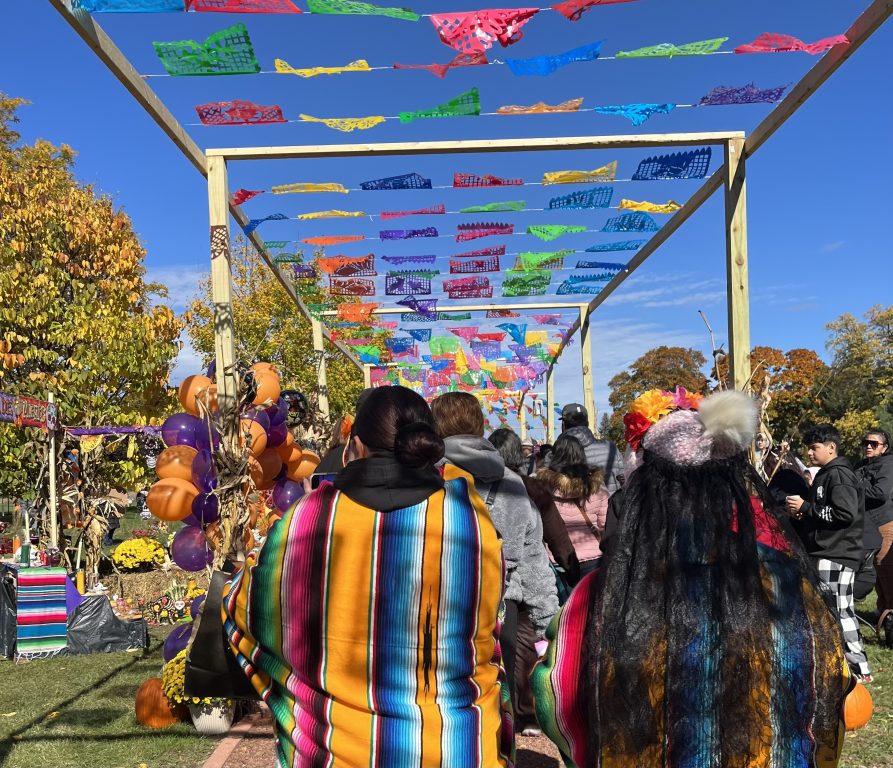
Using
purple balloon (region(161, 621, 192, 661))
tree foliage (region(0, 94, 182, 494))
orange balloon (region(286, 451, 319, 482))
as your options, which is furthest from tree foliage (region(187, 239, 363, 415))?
purple balloon (region(161, 621, 192, 661))

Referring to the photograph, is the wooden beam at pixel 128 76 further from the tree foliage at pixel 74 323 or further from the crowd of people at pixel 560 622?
the tree foliage at pixel 74 323

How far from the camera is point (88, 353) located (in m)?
14.2

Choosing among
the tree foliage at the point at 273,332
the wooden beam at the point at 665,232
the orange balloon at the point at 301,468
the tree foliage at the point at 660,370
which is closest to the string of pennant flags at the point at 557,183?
the wooden beam at the point at 665,232

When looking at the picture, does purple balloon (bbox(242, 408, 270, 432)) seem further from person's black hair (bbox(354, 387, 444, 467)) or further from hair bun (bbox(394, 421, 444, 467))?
hair bun (bbox(394, 421, 444, 467))

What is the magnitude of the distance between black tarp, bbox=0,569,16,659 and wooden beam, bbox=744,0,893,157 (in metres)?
7.22

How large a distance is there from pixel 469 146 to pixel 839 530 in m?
3.67

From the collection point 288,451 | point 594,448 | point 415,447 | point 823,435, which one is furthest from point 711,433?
point 288,451

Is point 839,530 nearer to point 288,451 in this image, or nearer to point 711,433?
point 711,433

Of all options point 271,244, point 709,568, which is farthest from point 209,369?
point 709,568

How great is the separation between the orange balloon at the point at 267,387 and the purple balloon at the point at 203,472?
86 cm

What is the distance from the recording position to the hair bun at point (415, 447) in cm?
194

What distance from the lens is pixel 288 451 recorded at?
7480mm

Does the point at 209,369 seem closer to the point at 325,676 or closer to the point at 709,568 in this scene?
the point at 325,676

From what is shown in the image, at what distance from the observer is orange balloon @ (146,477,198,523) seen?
5625 millimetres
